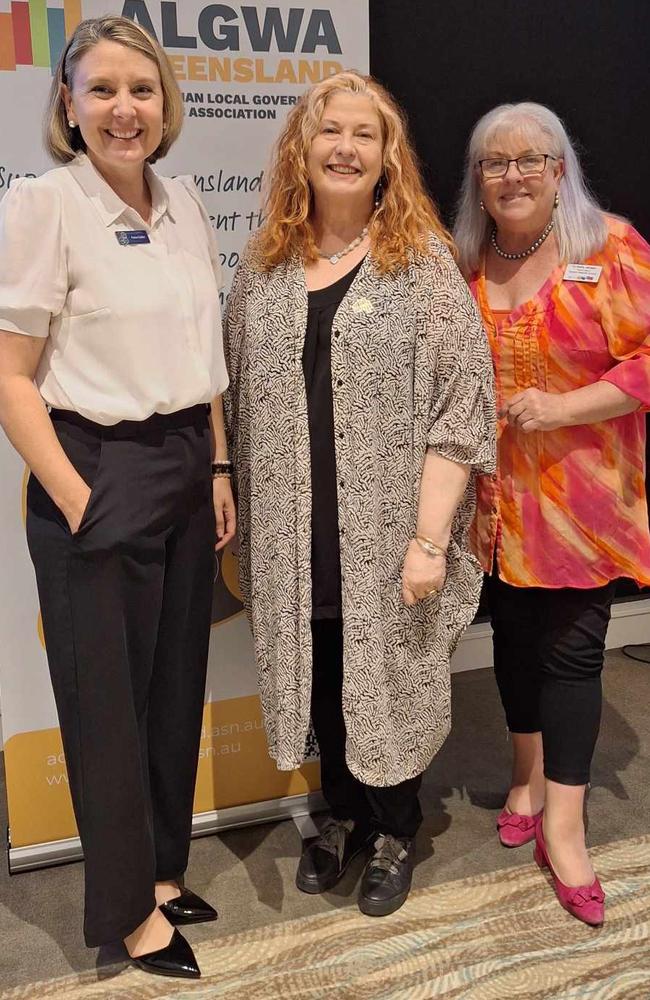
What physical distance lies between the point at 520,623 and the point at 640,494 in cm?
42

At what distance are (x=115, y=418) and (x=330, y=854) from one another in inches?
47.7

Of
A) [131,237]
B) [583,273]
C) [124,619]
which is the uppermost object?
[131,237]

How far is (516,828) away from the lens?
2289mm

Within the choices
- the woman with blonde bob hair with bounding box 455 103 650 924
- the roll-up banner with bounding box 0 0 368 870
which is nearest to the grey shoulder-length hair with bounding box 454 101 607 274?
the woman with blonde bob hair with bounding box 455 103 650 924

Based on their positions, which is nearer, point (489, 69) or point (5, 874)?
point (5, 874)

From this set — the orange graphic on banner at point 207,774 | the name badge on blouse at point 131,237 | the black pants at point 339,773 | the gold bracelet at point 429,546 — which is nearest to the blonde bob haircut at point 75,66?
the name badge on blouse at point 131,237

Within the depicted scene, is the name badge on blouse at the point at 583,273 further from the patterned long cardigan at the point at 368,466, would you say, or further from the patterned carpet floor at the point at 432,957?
the patterned carpet floor at the point at 432,957

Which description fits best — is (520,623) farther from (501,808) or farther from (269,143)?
(269,143)

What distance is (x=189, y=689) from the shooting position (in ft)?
6.17

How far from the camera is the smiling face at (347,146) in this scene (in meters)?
1.72

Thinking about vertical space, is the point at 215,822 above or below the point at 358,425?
below

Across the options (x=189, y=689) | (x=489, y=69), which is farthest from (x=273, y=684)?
(x=489, y=69)

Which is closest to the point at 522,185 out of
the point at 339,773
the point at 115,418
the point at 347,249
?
the point at 347,249

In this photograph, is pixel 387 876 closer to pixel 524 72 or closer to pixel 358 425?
pixel 358 425
